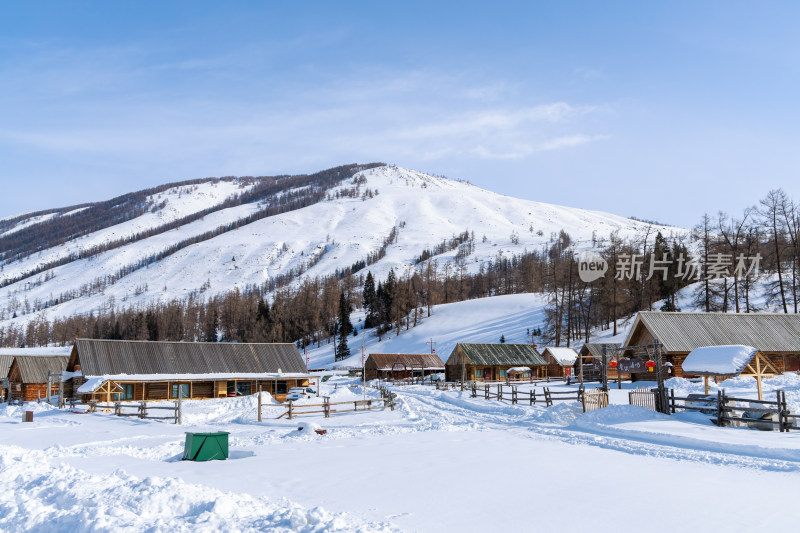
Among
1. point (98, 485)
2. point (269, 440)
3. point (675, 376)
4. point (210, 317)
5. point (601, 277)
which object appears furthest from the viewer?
point (210, 317)

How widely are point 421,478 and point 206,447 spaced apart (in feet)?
22.9

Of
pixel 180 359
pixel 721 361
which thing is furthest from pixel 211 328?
pixel 721 361

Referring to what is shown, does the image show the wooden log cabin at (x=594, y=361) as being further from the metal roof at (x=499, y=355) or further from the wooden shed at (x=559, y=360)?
the metal roof at (x=499, y=355)

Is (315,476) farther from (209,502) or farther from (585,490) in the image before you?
(585,490)

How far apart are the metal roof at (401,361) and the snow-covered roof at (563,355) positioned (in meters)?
19.2

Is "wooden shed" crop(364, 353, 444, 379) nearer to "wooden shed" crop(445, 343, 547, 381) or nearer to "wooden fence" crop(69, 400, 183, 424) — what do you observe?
"wooden shed" crop(445, 343, 547, 381)

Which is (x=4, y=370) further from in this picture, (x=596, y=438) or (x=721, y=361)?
(x=721, y=361)

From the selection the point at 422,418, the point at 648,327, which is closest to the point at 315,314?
the point at 648,327

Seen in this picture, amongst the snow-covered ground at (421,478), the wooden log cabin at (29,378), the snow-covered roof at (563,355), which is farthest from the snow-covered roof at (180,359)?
the snow-covered roof at (563,355)

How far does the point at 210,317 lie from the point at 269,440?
13476 cm

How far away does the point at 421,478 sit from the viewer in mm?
14352

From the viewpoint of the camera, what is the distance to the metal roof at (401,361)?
8194 centimetres

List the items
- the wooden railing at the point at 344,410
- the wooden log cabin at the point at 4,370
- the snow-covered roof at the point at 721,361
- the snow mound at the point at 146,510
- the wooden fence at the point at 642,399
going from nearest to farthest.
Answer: the snow mound at the point at 146,510, the snow-covered roof at the point at 721,361, the wooden fence at the point at 642,399, the wooden railing at the point at 344,410, the wooden log cabin at the point at 4,370

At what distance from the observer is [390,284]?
414 ft
